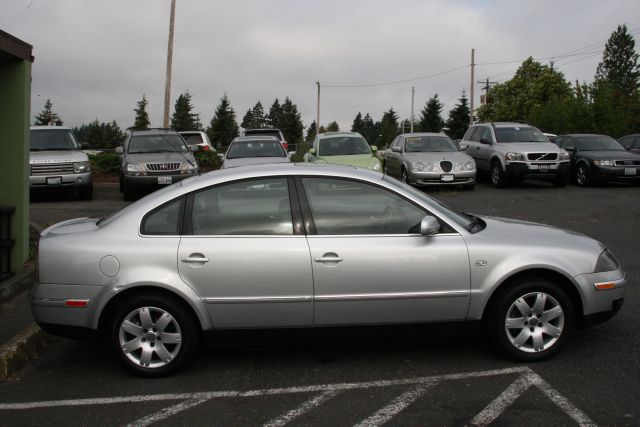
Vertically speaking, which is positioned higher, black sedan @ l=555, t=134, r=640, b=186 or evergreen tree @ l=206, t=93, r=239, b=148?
evergreen tree @ l=206, t=93, r=239, b=148

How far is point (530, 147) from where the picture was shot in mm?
16625

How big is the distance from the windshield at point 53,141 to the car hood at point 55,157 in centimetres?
42

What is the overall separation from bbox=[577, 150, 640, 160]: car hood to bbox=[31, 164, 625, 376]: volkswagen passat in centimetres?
1352

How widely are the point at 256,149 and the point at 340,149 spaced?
7.27ft

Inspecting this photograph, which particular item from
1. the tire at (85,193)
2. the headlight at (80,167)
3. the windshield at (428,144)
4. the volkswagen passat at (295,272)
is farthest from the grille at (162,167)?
the volkswagen passat at (295,272)

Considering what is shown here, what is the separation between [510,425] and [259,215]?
2.16 m

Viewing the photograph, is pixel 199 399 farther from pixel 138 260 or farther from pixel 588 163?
pixel 588 163

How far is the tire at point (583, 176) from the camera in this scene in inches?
673

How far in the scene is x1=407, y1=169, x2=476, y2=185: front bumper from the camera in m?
15.8

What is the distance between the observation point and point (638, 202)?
1370cm

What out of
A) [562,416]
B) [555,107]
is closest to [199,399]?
[562,416]

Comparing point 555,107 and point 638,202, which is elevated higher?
point 555,107

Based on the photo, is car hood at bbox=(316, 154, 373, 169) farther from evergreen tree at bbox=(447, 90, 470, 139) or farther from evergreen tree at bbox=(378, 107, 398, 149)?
evergreen tree at bbox=(378, 107, 398, 149)

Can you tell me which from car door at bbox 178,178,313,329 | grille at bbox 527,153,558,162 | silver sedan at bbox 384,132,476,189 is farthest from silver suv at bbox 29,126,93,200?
grille at bbox 527,153,558,162
